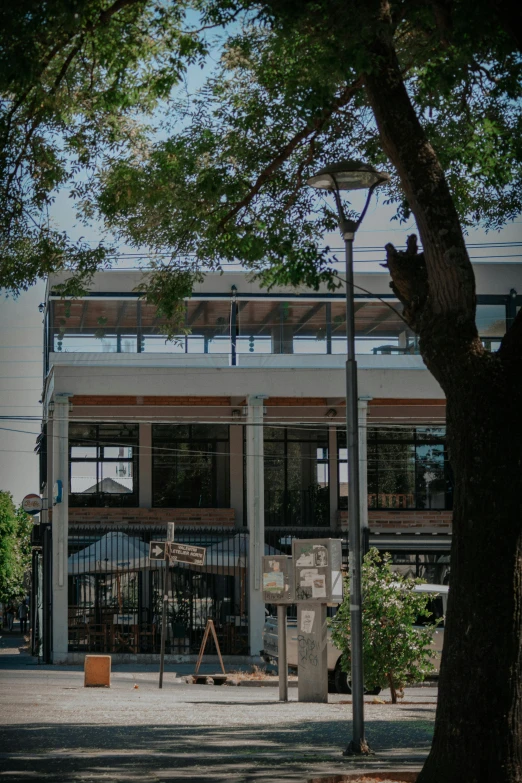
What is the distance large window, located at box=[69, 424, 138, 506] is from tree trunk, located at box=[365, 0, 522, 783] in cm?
2434

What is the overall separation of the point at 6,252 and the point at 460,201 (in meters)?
5.49

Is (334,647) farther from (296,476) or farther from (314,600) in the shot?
(296,476)

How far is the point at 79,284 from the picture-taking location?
14.5m

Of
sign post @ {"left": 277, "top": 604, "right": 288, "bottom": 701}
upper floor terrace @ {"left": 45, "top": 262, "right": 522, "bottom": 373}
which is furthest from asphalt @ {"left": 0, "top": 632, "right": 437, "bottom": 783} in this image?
upper floor terrace @ {"left": 45, "top": 262, "right": 522, "bottom": 373}

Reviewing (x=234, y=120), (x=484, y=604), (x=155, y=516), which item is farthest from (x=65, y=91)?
(x=155, y=516)

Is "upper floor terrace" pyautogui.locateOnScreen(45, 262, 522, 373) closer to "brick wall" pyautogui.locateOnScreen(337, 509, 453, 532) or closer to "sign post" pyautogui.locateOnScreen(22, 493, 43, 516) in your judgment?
"sign post" pyautogui.locateOnScreen(22, 493, 43, 516)

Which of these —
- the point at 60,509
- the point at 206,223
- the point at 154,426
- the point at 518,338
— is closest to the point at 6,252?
the point at 206,223

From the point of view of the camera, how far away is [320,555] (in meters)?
17.4

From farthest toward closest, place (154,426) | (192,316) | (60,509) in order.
→ (154,426) → (192,316) → (60,509)

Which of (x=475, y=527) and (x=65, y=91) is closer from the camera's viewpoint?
(x=475, y=527)

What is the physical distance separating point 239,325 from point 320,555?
13676mm

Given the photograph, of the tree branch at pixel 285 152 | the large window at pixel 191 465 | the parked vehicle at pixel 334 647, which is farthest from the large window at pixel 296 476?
the tree branch at pixel 285 152

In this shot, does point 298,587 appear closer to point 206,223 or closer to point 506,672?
point 206,223

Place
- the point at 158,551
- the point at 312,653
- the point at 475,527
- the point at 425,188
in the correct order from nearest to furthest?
1. the point at 475,527
2. the point at 425,188
3. the point at 312,653
4. the point at 158,551
